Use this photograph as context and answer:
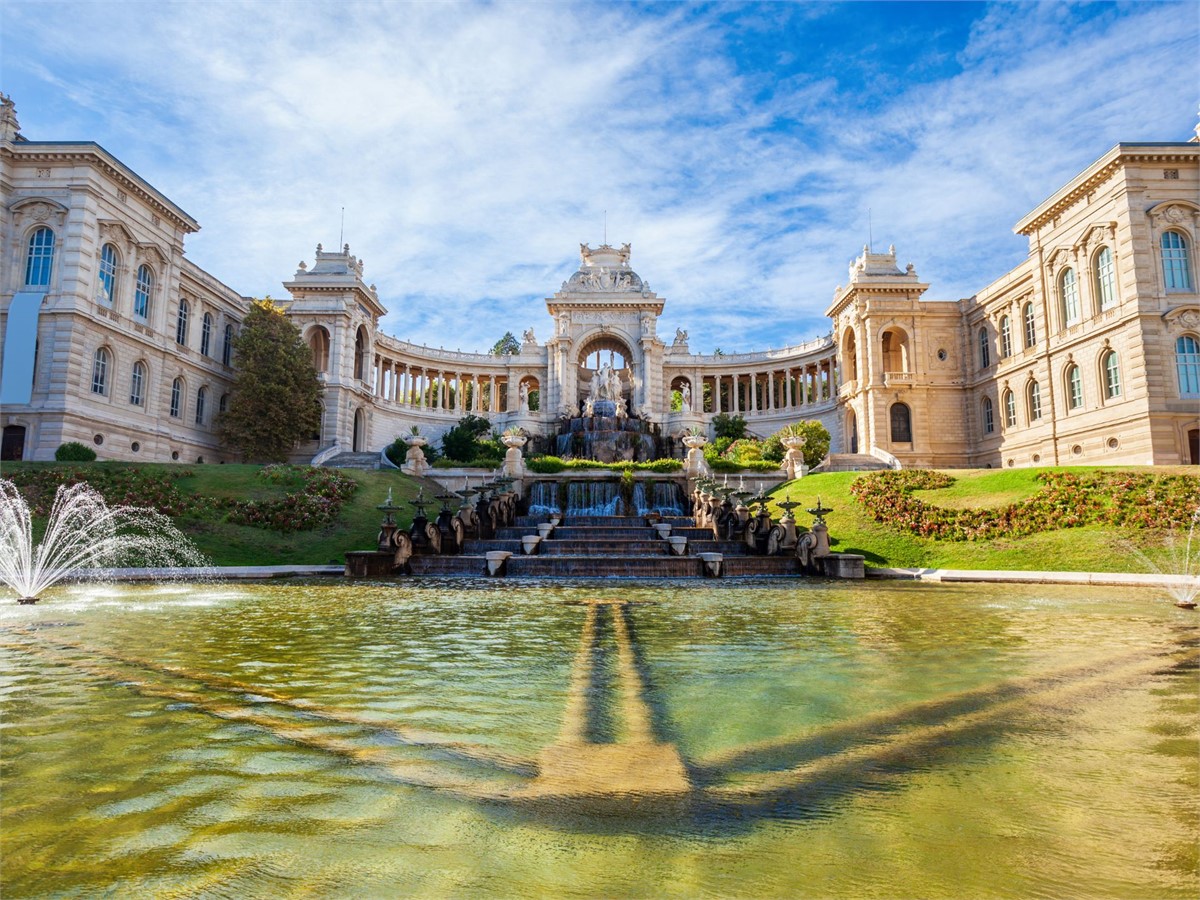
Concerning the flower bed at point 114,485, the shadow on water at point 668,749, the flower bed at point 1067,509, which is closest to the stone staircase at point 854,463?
the flower bed at point 1067,509

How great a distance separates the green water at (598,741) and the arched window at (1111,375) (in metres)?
34.2

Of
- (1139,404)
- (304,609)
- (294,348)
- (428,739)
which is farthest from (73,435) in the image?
(1139,404)

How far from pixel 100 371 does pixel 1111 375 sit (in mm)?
52211

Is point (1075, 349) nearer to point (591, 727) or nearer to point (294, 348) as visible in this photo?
point (591, 727)

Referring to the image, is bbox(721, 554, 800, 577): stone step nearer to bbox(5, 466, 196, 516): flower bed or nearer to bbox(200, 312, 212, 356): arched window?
bbox(5, 466, 196, 516): flower bed

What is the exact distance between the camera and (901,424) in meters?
50.9

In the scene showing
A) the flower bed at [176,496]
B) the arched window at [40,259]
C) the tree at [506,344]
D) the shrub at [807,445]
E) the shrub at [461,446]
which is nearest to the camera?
the flower bed at [176,496]

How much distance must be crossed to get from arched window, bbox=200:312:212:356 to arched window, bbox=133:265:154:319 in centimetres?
563

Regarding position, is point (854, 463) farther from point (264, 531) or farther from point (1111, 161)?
point (264, 531)

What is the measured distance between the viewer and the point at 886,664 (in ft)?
21.5

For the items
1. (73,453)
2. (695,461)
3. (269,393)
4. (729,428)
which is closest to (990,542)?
(695,461)

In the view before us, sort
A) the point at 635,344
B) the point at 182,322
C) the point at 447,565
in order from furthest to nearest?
the point at 635,344 < the point at 182,322 < the point at 447,565

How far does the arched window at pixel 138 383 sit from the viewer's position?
36969 mm

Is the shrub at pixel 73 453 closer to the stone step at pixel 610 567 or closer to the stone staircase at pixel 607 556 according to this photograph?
the stone staircase at pixel 607 556
